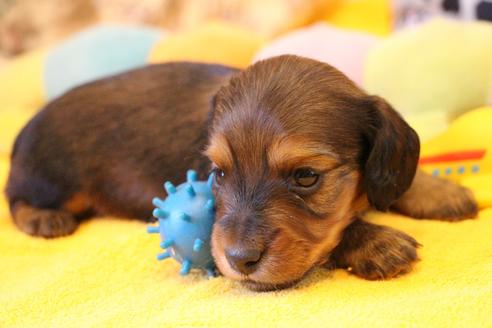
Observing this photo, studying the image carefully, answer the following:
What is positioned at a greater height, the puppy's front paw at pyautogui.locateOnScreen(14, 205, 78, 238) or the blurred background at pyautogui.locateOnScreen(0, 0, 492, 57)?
the blurred background at pyautogui.locateOnScreen(0, 0, 492, 57)

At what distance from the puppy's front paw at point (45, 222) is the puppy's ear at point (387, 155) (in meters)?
1.68

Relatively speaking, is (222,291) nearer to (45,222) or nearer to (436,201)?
(436,201)

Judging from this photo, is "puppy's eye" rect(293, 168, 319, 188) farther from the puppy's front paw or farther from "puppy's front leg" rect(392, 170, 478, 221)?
the puppy's front paw

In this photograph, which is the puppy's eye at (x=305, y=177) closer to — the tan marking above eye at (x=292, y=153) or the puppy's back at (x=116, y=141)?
the tan marking above eye at (x=292, y=153)

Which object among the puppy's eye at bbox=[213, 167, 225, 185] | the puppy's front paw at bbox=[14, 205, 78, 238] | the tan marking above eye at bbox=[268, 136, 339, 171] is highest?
the tan marking above eye at bbox=[268, 136, 339, 171]

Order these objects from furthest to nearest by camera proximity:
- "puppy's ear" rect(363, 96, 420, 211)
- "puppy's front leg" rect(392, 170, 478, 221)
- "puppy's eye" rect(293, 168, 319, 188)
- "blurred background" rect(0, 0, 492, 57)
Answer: "blurred background" rect(0, 0, 492, 57) → "puppy's front leg" rect(392, 170, 478, 221) → "puppy's ear" rect(363, 96, 420, 211) → "puppy's eye" rect(293, 168, 319, 188)

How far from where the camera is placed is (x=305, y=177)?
2316 millimetres

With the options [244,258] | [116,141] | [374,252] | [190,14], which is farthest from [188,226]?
[190,14]

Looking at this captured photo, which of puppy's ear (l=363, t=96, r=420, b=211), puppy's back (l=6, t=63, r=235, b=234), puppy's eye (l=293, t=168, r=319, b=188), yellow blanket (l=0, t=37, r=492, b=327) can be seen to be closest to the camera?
yellow blanket (l=0, t=37, r=492, b=327)

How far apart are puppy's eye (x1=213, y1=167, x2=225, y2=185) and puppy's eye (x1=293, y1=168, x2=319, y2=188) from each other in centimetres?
32

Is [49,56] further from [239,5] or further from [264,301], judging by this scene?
[264,301]

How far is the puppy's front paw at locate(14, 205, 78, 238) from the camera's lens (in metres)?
3.25

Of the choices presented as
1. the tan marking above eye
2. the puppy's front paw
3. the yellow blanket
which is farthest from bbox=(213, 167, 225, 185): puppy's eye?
the puppy's front paw

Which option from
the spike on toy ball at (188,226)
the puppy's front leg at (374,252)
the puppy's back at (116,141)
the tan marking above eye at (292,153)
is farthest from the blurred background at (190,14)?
the spike on toy ball at (188,226)
